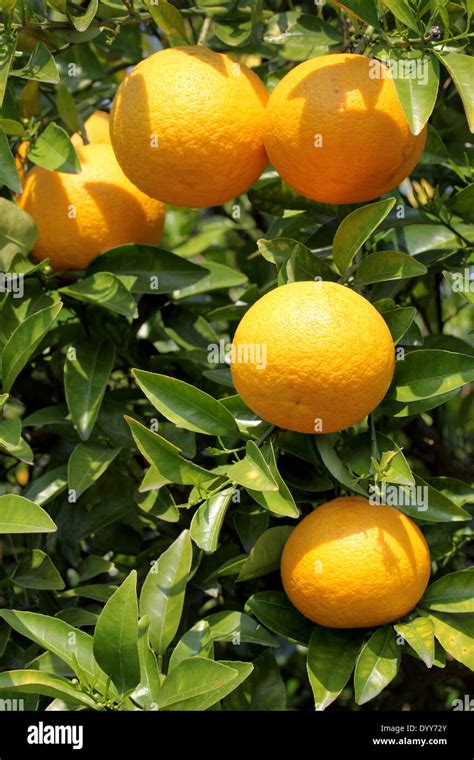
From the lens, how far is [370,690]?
137 cm

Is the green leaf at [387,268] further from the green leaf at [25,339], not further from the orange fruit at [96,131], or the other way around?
the orange fruit at [96,131]

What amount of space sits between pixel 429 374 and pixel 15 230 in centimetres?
70

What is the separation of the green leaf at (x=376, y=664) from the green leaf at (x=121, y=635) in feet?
1.02

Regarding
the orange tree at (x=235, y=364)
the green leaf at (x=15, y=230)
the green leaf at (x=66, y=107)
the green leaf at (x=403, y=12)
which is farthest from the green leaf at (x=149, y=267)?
the green leaf at (x=403, y=12)

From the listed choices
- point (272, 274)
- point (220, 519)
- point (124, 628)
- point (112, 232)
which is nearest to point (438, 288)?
point (272, 274)

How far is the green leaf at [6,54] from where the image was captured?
1457 millimetres

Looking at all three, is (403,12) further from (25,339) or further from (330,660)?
(330,660)

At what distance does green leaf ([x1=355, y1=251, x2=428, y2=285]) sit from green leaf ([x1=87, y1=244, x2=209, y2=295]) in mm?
Answer: 324

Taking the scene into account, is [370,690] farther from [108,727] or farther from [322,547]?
[108,727]

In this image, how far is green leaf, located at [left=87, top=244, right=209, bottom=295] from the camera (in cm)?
167

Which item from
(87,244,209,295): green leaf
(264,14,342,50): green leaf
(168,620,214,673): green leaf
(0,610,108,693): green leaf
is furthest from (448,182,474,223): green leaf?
(0,610,108,693): green leaf

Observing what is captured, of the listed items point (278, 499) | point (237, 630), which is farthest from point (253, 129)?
point (237, 630)

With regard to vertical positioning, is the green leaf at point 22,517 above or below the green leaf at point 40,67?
below

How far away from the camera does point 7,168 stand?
150 centimetres
